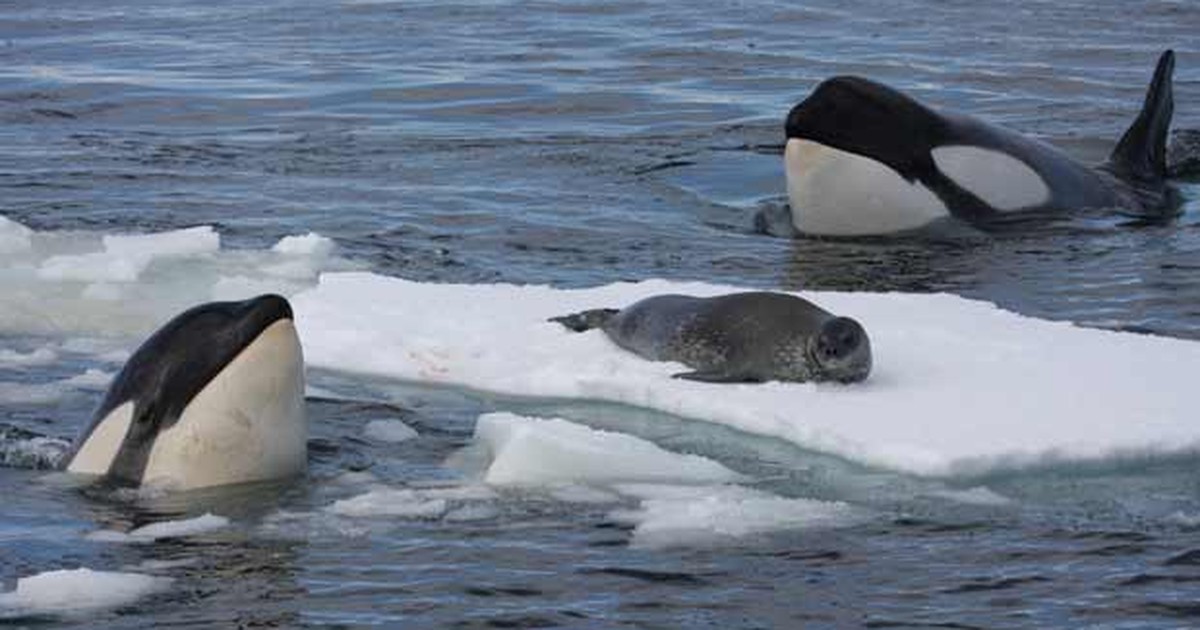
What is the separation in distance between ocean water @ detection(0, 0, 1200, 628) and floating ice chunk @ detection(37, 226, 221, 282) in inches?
2.2

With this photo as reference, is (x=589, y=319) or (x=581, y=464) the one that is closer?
(x=581, y=464)

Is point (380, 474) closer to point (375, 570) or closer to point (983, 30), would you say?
point (375, 570)

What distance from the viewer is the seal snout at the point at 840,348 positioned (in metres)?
8.90

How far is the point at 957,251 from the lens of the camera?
508 inches

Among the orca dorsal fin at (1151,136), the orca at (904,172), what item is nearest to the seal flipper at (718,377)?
the orca at (904,172)

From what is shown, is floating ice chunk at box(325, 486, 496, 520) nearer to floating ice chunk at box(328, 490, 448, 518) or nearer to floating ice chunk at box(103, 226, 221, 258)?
floating ice chunk at box(328, 490, 448, 518)

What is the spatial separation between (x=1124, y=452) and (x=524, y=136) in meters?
9.37

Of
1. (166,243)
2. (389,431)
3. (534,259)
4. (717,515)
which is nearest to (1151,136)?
(534,259)

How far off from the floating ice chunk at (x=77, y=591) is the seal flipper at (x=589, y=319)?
10.6ft

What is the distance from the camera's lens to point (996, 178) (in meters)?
13.6

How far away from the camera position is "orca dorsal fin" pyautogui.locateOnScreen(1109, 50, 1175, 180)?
14.1 metres

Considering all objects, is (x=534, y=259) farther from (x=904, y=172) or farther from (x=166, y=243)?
(x=904, y=172)

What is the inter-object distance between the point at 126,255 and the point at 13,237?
819 millimetres

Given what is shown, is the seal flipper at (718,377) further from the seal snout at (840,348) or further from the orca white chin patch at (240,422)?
the orca white chin patch at (240,422)
